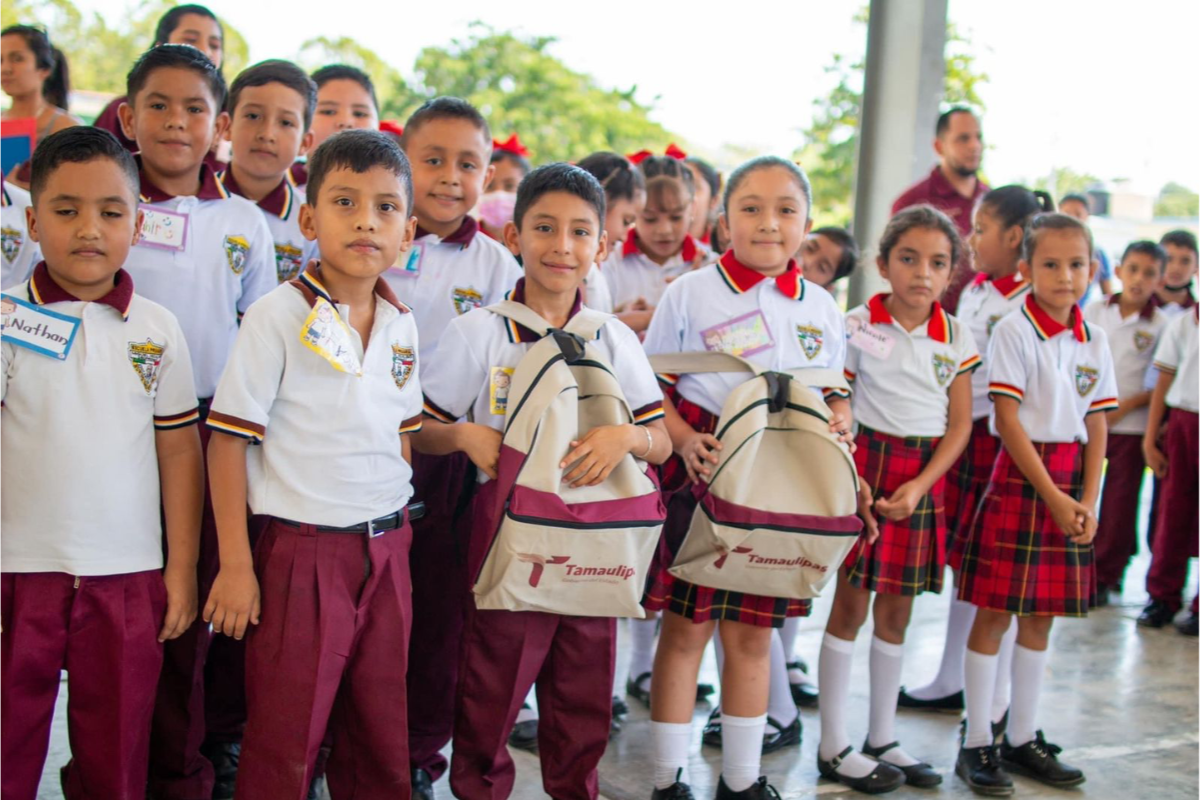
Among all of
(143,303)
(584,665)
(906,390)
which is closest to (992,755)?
(906,390)

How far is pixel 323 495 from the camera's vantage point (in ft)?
6.47

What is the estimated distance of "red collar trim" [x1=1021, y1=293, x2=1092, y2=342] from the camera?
2.88 m

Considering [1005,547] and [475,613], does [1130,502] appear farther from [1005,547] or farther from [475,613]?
[475,613]

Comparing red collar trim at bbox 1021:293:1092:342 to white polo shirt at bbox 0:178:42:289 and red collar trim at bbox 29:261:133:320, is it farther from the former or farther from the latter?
white polo shirt at bbox 0:178:42:289

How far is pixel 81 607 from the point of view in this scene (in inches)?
76.2

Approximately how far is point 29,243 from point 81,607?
3.20ft

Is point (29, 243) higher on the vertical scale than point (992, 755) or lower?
higher

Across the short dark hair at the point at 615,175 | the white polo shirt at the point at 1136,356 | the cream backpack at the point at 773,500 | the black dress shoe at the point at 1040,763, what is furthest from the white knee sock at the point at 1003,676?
the white polo shirt at the point at 1136,356

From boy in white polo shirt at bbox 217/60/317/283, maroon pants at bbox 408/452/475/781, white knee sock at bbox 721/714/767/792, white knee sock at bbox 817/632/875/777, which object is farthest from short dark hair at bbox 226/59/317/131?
white knee sock at bbox 817/632/875/777

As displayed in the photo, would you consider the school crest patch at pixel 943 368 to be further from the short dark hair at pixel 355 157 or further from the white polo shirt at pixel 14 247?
the white polo shirt at pixel 14 247

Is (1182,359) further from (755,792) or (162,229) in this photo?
(162,229)

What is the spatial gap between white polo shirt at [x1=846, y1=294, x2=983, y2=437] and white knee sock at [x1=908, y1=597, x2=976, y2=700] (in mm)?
791

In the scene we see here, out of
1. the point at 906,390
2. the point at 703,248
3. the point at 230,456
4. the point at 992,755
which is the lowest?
the point at 992,755

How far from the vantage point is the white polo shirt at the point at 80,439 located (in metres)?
1.90
